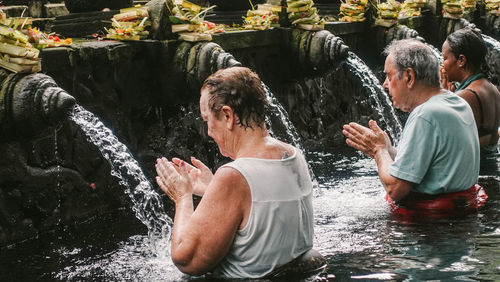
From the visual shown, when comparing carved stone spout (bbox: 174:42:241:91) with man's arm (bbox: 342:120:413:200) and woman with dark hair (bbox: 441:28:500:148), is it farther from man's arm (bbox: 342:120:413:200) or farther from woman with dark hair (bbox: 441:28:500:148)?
man's arm (bbox: 342:120:413:200)

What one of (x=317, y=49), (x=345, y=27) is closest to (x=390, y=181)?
(x=317, y=49)

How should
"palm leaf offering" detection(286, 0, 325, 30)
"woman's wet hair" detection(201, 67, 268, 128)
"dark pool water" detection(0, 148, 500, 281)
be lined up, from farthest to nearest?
"palm leaf offering" detection(286, 0, 325, 30), "dark pool water" detection(0, 148, 500, 281), "woman's wet hair" detection(201, 67, 268, 128)

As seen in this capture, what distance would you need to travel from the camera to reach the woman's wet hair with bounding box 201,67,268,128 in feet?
10.7

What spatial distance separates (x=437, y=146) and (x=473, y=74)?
1.79m

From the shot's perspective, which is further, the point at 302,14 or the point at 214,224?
the point at 302,14

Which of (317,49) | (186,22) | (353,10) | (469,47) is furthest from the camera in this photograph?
(353,10)

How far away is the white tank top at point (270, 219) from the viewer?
3.20 m

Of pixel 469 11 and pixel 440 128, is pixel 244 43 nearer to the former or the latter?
pixel 440 128

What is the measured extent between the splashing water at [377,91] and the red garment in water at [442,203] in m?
4.38

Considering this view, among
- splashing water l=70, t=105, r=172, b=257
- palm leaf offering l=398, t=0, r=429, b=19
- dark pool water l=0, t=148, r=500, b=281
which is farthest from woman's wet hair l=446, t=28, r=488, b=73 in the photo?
palm leaf offering l=398, t=0, r=429, b=19

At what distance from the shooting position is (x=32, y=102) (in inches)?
194

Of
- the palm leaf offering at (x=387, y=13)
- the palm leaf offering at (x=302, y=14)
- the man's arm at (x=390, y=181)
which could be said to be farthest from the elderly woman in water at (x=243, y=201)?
the palm leaf offering at (x=387, y=13)

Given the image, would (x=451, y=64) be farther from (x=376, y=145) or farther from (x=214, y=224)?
(x=214, y=224)

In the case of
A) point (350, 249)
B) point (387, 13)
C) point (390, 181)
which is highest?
point (387, 13)
